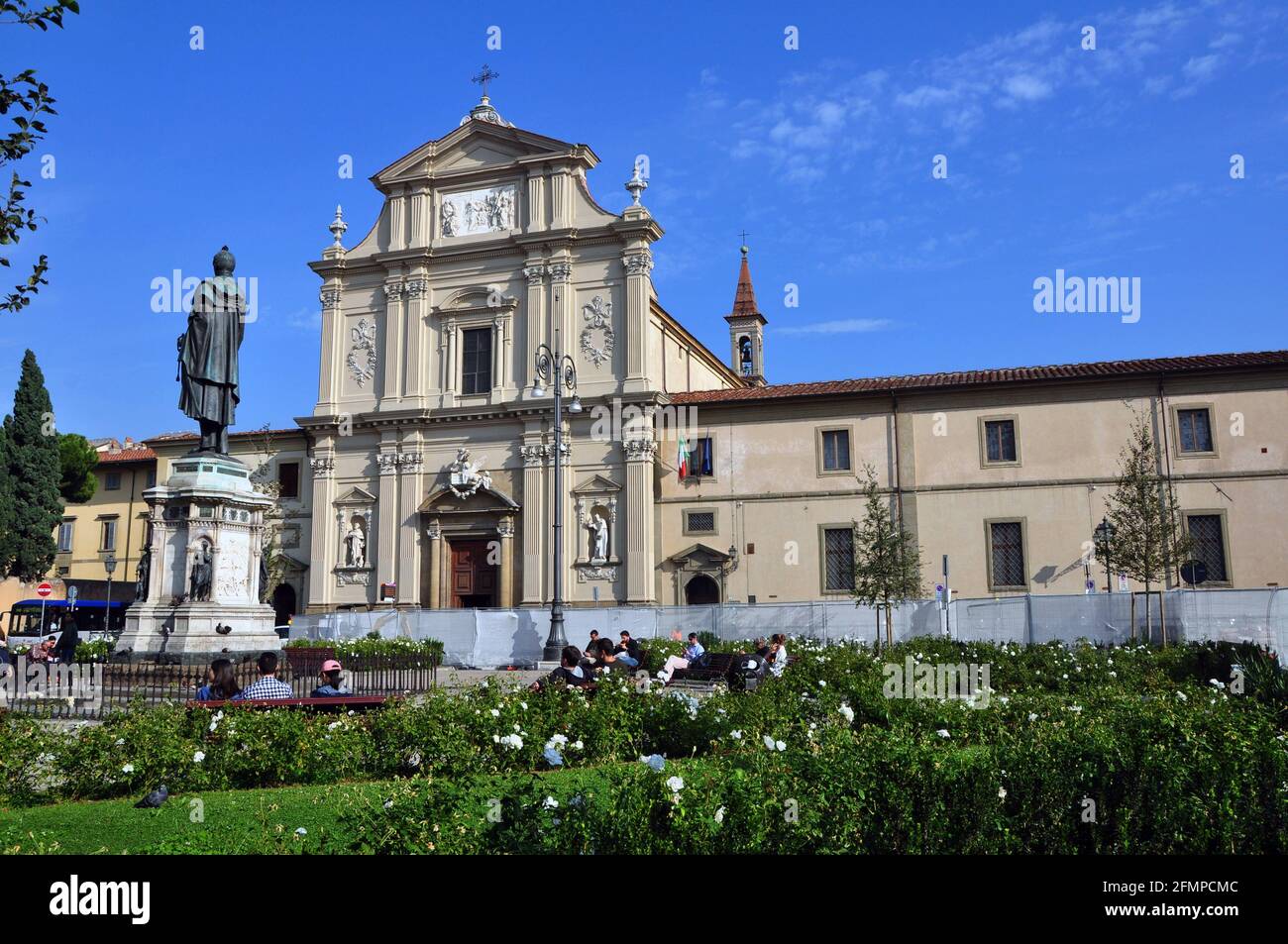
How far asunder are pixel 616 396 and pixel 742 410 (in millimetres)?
4639

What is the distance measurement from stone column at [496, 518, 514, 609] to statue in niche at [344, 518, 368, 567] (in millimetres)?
5646

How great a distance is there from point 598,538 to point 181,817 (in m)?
27.6

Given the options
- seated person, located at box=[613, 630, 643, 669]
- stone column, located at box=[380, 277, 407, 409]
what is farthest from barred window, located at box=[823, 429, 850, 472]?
stone column, located at box=[380, 277, 407, 409]

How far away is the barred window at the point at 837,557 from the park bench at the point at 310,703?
24.8 metres

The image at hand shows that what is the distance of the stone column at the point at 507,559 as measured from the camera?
116 feet

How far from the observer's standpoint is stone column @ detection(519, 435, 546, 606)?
3512 centimetres

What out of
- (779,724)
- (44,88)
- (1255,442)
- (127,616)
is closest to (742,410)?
(1255,442)

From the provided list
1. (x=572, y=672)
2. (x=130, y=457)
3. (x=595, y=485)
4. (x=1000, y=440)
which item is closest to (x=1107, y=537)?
(x=1000, y=440)

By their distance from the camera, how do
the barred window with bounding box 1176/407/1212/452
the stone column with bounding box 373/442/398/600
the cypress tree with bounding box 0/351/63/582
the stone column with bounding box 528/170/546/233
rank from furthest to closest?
1. the cypress tree with bounding box 0/351/63/582
2. the stone column with bounding box 528/170/546/233
3. the stone column with bounding box 373/442/398/600
4. the barred window with bounding box 1176/407/1212/452

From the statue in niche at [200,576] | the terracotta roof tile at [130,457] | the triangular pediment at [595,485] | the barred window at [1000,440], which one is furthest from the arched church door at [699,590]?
the terracotta roof tile at [130,457]

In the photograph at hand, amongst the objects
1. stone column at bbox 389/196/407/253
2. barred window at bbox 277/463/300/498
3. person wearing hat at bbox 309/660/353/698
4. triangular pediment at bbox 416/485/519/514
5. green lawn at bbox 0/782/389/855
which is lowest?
green lawn at bbox 0/782/389/855

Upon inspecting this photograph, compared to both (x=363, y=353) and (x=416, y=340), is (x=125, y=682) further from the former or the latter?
(x=363, y=353)

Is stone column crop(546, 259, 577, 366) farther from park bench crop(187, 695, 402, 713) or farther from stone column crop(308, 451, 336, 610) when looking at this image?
park bench crop(187, 695, 402, 713)
